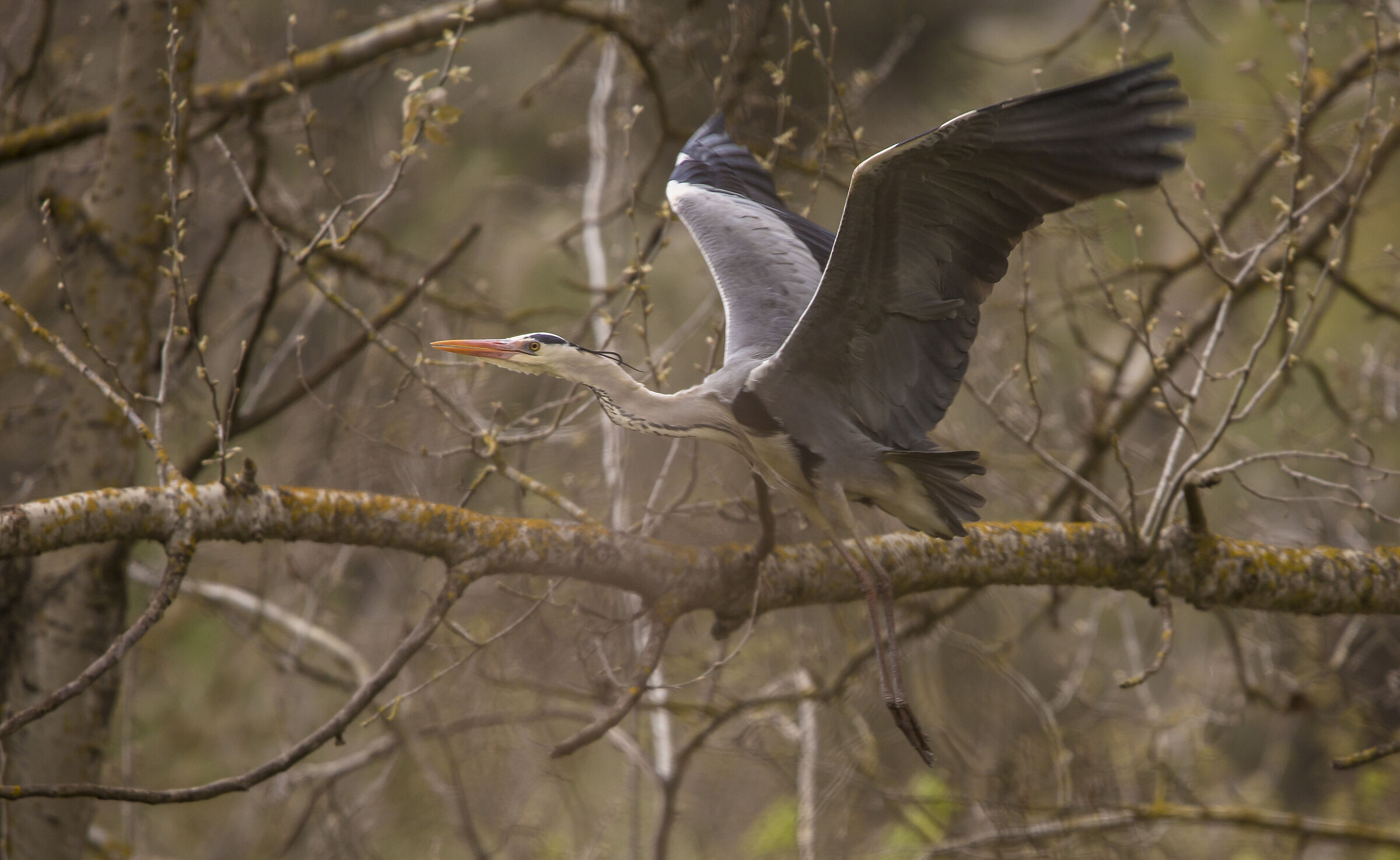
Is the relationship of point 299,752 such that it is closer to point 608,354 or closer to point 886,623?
point 608,354

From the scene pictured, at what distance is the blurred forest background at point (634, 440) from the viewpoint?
335 cm

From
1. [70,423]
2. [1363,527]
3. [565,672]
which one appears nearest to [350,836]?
[565,672]

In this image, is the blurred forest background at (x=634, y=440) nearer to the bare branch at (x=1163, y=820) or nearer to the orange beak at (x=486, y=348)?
the bare branch at (x=1163, y=820)

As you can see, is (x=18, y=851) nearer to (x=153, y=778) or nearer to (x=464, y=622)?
(x=464, y=622)

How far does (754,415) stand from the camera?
300 cm

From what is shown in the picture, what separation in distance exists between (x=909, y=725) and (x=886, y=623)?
0.95 feet

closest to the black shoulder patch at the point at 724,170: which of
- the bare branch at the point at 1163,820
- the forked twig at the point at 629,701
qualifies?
the forked twig at the point at 629,701

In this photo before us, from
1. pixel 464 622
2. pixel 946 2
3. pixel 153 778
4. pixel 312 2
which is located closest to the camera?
pixel 464 622

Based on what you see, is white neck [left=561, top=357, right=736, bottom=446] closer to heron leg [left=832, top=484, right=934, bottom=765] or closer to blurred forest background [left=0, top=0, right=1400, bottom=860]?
blurred forest background [left=0, top=0, right=1400, bottom=860]

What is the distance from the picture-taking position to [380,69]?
458 cm

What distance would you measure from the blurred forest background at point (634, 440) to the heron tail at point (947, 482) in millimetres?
365

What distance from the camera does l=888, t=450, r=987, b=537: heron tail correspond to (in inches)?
111

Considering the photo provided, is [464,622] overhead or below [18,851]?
overhead

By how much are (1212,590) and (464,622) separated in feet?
11.5
